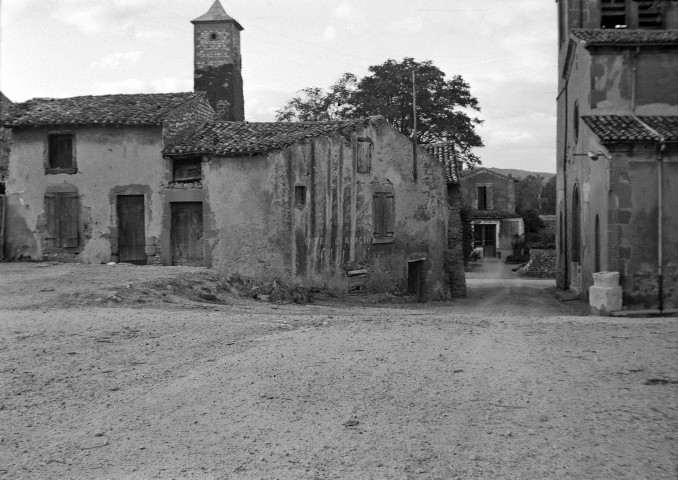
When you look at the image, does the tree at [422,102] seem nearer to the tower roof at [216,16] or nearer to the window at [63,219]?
the tower roof at [216,16]

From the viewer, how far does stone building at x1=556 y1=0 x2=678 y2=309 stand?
16609 millimetres

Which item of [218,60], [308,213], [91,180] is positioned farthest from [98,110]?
[218,60]

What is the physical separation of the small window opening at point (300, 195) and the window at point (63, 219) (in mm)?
7316

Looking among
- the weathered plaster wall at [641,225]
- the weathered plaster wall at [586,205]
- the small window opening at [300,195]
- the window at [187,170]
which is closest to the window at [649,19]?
the weathered plaster wall at [586,205]

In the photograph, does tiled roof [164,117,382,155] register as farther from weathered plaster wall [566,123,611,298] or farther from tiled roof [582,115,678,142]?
tiled roof [582,115,678,142]

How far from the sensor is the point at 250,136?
67.8ft

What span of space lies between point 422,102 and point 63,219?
22.5 m

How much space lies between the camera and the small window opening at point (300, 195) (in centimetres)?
1961

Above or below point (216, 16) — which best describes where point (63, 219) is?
below

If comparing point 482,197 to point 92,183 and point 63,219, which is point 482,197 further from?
point 63,219

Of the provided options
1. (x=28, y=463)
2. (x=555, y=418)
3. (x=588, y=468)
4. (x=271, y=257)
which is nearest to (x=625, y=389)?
(x=555, y=418)

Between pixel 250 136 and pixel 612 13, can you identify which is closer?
pixel 250 136

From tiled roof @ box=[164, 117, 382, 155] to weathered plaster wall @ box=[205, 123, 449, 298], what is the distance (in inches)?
10.9

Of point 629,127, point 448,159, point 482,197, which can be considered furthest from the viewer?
point 482,197
